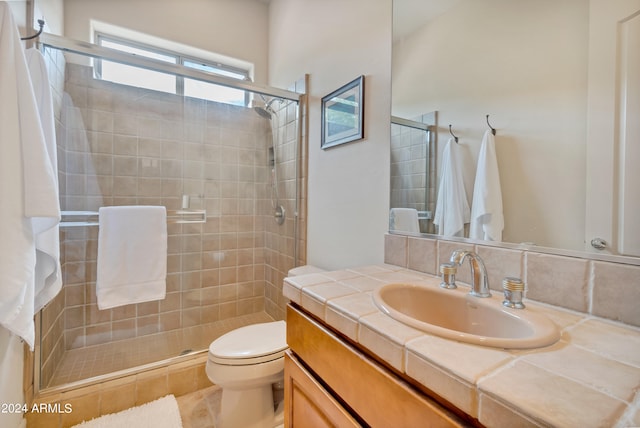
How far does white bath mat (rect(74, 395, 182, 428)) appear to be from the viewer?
50.8 inches

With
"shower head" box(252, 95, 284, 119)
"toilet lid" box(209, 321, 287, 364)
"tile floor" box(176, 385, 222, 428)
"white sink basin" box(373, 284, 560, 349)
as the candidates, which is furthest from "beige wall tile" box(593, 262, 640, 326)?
"shower head" box(252, 95, 284, 119)

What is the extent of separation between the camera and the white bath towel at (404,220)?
1126 mm

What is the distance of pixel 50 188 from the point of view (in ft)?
3.18

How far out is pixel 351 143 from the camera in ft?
4.75

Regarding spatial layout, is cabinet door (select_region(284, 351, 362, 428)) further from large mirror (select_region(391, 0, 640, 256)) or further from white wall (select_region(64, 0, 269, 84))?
white wall (select_region(64, 0, 269, 84))

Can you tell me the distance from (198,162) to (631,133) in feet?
7.67

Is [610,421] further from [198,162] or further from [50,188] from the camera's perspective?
[198,162]

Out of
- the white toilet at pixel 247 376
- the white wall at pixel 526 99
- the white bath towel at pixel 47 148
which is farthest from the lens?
the white toilet at pixel 247 376

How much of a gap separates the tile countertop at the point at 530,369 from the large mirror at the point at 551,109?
0.25m

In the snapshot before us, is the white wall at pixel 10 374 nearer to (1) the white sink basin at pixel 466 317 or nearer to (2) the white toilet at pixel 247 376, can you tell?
(2) the white toilet at pixel 247 376

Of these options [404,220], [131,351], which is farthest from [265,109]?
[131,351]

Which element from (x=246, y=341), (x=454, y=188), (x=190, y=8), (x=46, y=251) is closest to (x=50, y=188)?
(x=46, y=251)

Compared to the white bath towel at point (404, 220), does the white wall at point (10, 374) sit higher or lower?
lower

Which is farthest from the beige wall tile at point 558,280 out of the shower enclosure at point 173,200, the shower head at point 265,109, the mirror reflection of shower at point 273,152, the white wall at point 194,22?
the white wall at point 194,22
